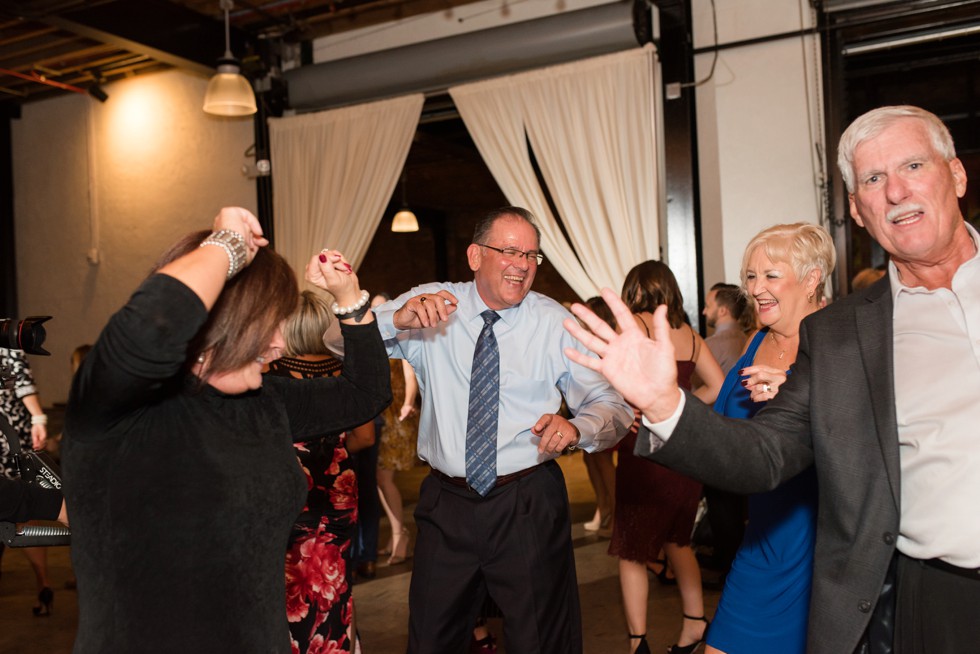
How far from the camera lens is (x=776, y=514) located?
2438mm

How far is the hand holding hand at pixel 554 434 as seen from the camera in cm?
224

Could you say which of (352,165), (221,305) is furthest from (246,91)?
(221,305)

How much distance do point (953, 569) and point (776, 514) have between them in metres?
0.97

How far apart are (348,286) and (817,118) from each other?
4394mm

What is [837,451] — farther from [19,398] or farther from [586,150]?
[586,150]

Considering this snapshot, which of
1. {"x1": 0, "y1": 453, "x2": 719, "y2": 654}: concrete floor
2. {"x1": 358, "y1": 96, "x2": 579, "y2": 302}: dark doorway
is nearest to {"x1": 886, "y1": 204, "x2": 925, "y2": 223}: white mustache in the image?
{"x1": 0, "y1": 453, "x2": 719, "y2": 654}: concrete floor

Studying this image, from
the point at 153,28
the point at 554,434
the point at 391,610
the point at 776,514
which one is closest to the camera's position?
the point at 554,434

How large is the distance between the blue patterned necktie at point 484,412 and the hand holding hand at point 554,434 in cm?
24

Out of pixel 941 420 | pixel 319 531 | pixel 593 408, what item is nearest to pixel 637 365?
pixel 941 420

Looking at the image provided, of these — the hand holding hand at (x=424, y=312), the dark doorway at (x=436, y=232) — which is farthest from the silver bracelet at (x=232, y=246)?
the dark doorway at (x=436, y=232)

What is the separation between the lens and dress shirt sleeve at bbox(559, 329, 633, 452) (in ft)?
8.03

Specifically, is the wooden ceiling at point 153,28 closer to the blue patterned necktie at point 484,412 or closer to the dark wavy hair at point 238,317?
the blue patterned necktie at point 484,412

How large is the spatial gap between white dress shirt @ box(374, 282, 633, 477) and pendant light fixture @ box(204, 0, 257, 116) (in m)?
3.52

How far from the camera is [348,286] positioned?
1.78 meters
